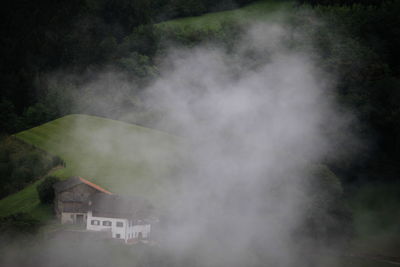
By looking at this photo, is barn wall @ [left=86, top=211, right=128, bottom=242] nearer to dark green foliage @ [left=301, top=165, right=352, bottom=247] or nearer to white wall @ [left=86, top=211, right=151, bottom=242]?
white wall @ [left=86, top=211, right=151, bottom=242]

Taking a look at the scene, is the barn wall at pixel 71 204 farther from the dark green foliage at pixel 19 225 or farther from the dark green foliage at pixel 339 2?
the dark green foliage at pixel 339 2

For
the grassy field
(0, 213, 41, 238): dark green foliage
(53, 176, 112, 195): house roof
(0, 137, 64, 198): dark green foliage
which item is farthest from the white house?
the grassy field

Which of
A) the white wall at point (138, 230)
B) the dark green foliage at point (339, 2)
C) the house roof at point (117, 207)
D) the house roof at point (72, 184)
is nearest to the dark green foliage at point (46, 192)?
the house roof at point (72, 184)

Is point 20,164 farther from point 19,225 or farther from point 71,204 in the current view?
point 71,204

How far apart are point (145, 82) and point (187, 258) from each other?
625 centimetres

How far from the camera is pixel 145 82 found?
36.7 ft

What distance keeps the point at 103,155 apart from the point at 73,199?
4.11ft

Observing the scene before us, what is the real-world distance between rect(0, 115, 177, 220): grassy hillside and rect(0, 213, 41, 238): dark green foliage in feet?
0.35

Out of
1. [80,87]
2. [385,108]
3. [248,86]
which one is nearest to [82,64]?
[80,87]

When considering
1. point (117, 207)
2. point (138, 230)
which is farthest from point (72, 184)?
point (138, 230)

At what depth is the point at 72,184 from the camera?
553 cm

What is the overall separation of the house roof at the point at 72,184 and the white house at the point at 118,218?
174 millimetres

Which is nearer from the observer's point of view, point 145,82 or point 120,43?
point 145,82

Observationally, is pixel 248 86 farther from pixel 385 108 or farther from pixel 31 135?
pixel 31 135
